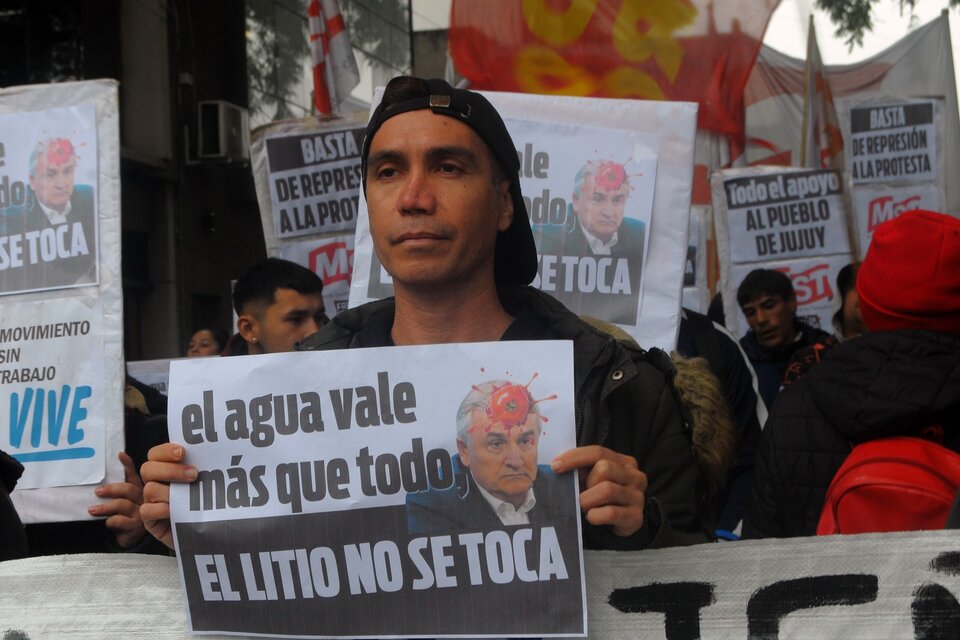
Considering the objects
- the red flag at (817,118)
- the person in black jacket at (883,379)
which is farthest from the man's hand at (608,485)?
the red flag at (817,118)

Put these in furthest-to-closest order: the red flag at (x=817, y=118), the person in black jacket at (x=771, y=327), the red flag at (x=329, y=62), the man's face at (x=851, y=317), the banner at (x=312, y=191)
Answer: the red flag at (x=817, y=118)
the red flag at (x=329, y=62)
the person in black jacket at (x=771, y=327)
the banner at (x=312, y=191)
the man's face at (x=851, y=317)

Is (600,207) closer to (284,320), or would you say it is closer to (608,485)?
(284,320)

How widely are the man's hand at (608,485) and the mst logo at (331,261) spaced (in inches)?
183

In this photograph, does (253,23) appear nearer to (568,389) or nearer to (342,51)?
(342,51)

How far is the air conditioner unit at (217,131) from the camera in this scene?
12438mm

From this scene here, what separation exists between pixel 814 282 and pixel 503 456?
687 centimetres

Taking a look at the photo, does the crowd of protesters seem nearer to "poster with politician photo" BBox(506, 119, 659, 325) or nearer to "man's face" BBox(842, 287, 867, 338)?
"poster with politician photo" BBox(506, 119, 659, 325)

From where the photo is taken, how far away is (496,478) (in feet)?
6.33

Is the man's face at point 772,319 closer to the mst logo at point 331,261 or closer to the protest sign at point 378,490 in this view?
the mst logo at point 331,261

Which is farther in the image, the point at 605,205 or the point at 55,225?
the point at 605,205

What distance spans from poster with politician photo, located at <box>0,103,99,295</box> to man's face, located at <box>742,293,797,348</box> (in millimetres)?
3967

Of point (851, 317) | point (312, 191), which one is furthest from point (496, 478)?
point (312, 191)

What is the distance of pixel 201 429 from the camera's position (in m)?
1.98

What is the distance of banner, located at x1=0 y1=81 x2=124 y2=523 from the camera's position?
11.4 feet
